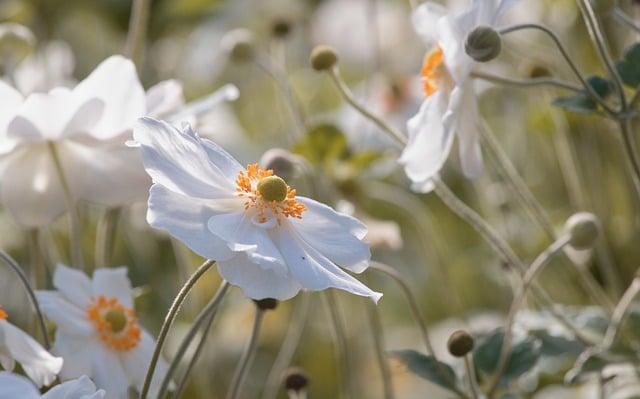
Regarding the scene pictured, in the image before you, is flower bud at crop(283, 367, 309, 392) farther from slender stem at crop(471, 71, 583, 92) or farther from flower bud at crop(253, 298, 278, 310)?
slender stem at crop(471, 71, 583, 92)

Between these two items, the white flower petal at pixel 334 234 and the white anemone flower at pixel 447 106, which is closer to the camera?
the white flower petal at pixel 334 234

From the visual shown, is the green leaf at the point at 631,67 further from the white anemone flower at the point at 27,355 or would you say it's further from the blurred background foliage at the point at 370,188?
the white anemone flower at the point at 27,355

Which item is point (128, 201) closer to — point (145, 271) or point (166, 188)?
point (166, 188)

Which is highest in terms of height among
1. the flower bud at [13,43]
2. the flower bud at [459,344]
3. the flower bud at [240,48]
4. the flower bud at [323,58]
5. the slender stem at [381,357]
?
the flower bud at [13,43]

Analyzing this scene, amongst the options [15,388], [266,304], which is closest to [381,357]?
[266,304]

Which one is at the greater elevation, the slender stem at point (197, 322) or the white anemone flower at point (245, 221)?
the white anemone flower at point (245, 221)

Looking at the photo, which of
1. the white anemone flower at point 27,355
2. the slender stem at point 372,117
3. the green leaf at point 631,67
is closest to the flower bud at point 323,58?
the slender stem at point 372,117

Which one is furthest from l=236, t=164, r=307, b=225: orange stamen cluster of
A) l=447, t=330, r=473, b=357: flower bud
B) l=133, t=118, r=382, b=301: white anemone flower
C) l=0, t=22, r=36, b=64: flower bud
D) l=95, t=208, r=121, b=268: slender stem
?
l=0, t=22, r=36, b=64: flower bud
